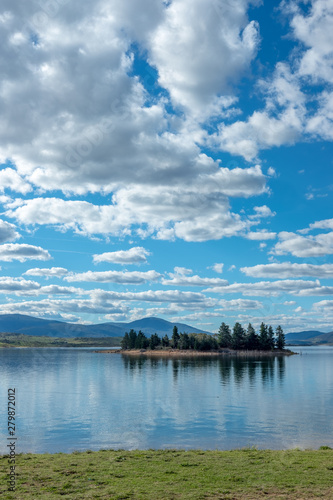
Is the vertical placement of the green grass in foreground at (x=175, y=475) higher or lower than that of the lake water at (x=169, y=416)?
higher

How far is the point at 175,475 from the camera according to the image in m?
29.0

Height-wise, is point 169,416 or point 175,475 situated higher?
point 175,475

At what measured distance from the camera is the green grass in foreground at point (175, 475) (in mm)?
24859

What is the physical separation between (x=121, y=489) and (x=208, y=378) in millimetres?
103949

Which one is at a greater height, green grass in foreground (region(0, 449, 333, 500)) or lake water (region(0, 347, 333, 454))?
green grass in foreground (region(0, 449, 333, 500))

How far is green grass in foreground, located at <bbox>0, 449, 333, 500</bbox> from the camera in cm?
2486

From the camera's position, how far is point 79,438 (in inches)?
1961

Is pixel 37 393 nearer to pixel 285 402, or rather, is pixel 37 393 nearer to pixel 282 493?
pixel 285 402

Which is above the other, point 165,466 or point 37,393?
point 165,466

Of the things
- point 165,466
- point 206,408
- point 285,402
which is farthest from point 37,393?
point 165,466

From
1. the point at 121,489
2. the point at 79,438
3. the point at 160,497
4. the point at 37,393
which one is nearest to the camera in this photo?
the point at 160,497

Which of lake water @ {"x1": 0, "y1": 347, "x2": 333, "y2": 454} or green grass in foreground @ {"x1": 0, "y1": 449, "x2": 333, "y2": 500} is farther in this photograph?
lake water @ {"x1": 0, "y1": 347, "x2": 333, "y2": 454}

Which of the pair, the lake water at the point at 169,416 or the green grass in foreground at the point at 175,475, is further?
the lake water at the point at 169,416

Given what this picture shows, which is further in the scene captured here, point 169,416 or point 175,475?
point 169,416
